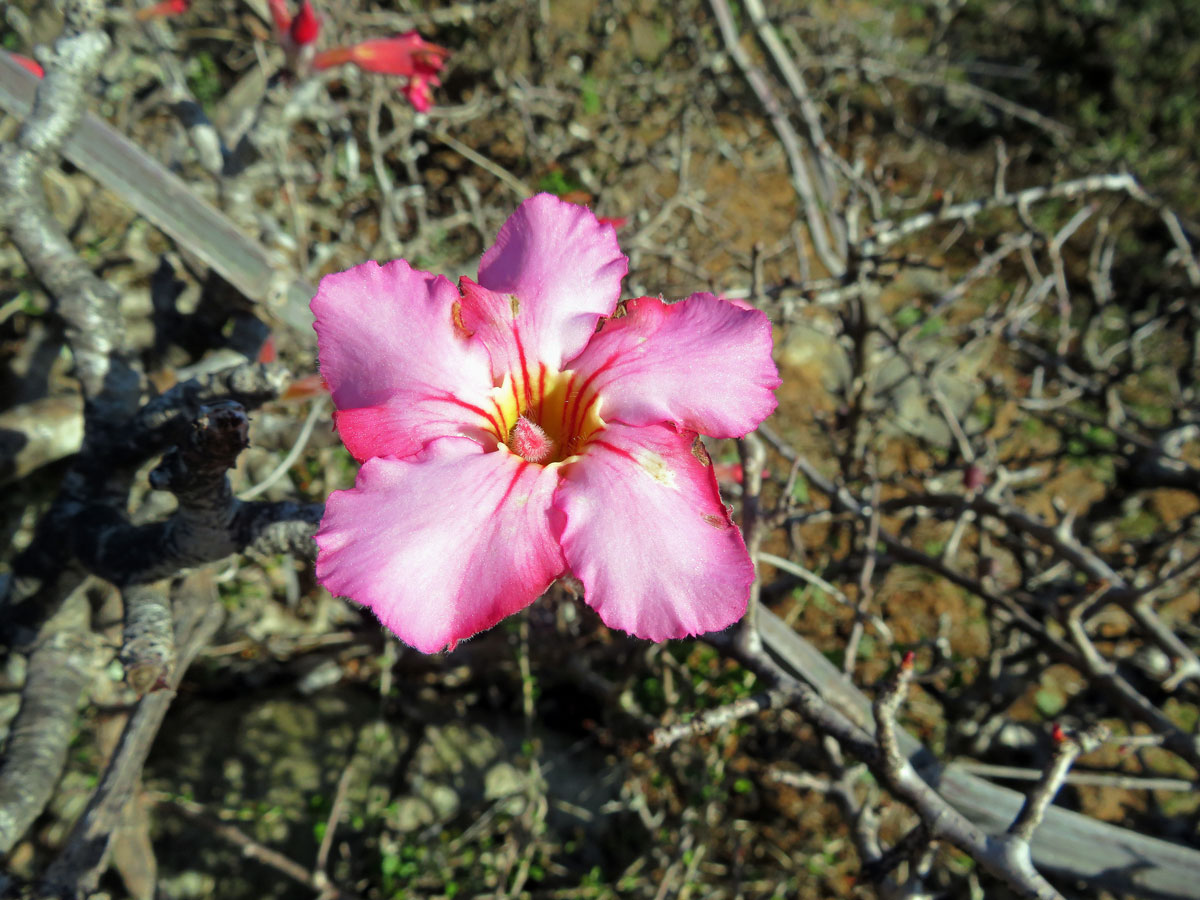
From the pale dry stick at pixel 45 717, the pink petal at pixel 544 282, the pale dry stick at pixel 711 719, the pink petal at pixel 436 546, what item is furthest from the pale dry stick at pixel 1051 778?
the pale dry stick at pixel 45 717

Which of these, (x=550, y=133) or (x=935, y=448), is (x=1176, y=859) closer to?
(x=935, y=448)

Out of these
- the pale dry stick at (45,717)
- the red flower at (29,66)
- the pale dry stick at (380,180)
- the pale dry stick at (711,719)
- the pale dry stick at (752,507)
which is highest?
the red flower at (29,66)

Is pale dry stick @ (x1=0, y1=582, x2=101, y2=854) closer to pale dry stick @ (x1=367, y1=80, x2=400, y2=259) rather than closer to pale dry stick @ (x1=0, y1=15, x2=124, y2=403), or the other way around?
pale dry stick @ (x1=0, y1=15, x2=124, y2=403)

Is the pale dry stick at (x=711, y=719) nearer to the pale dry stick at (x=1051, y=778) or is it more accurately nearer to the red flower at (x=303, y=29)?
the pale dry stick at (x=1051, y=778)

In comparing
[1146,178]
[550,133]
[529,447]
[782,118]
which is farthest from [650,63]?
[529,447]

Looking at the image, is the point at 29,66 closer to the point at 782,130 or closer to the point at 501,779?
the point at 782,130

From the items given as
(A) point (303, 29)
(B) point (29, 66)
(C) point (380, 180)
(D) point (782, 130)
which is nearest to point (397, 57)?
(A) point (303, 29)
